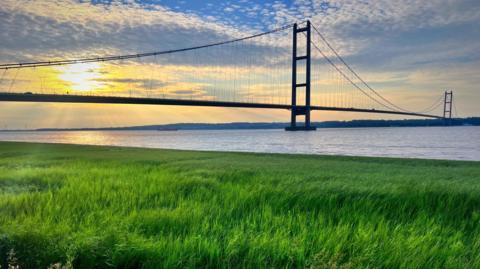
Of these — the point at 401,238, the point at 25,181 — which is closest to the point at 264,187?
the point at 401,238

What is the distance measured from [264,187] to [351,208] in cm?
158

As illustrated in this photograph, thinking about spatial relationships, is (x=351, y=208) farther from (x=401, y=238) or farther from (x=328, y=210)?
(x=401, y=238)

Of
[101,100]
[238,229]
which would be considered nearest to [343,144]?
[101,100]

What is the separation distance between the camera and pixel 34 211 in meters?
3.63

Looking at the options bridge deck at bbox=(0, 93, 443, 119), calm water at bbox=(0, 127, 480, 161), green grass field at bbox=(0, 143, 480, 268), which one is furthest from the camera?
bridge deck at bbox=(0, 93, 443, 119)

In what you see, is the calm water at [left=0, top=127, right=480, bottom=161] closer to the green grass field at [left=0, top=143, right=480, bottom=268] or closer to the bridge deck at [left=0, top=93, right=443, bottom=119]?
the bridge deck at [left=0, top=93, right=443, bottom=119]

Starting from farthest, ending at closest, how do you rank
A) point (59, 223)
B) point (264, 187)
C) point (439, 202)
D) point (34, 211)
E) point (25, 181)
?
point (25, 181) → point (264, 187) → point (439, 202) → point (34, 211) → point (59, 223)

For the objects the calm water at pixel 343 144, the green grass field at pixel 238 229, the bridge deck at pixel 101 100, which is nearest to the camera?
the green grass field at pixel 238 229

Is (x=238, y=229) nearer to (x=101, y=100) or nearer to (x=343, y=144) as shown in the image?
(x=343, y=144)

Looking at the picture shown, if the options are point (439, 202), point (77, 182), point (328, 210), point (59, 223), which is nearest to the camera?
point (59, 223)

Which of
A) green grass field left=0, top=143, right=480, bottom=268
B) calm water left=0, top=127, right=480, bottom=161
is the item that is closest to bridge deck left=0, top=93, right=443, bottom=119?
calm water left=0, top=127, right=480, bottom=161

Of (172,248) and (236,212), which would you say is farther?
(236,212)

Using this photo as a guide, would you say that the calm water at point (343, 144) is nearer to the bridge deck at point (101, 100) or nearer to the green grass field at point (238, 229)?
the bridge deck at point (101, 100)

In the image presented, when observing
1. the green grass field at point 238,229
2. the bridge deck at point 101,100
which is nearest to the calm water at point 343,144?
the bridge deck at point 101,100
